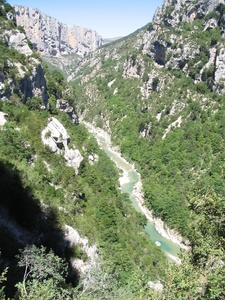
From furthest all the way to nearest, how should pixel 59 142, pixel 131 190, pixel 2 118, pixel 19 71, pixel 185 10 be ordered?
pixel 185 10, pixel 131 190, pixel 19 71, pixel 59 142, pixel 2 118

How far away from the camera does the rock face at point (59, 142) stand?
1373 inches

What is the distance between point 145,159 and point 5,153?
159 feet

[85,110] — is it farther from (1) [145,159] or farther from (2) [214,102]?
(2) [214,102]

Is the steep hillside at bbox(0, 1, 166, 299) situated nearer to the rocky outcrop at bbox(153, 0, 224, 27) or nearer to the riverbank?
the riverbank

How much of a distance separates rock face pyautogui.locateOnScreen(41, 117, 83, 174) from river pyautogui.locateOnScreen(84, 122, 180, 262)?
61.4 ft

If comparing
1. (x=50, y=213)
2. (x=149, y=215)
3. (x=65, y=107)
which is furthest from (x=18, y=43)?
(x=149, y=215)

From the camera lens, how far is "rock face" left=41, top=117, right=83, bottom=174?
34.9 meters

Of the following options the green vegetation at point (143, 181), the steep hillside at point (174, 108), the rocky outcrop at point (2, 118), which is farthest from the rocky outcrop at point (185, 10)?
the rocky outcrop at point (2, 118)

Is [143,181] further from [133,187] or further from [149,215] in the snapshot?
[149,215]

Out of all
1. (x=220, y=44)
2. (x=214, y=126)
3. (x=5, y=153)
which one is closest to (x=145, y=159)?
(x=214, y=126)

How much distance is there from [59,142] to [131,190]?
95.5ft

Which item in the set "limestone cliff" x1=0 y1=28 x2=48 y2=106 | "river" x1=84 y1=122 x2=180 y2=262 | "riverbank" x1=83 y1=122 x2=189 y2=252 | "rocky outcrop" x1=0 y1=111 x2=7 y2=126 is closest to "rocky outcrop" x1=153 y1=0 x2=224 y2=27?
"river" x1=84 y1=122 x2=180 y2=262

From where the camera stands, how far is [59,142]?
37250 millimetres

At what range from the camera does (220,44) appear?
235 ft
